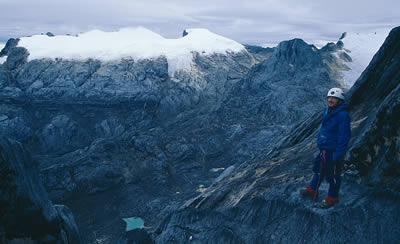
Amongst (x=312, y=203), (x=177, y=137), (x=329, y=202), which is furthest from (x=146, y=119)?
(x=329, y=202)

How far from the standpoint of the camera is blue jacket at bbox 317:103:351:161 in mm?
8889

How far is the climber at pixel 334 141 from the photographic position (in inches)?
352

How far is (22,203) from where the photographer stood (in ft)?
49.4

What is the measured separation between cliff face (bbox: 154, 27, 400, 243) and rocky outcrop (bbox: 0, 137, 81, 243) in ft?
22.9

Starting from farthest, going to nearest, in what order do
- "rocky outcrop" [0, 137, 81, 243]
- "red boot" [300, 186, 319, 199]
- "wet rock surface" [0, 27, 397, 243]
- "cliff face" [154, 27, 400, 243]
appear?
"wet rock surface" [0, 27, 397, 243]
"rocky outcrop" [0, 137, 81, 243]
"red boot" [300, 186, 319, 199]
"cliff face" [154, 27, 400, 243]

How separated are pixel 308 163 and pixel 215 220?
A: 20.4 feet

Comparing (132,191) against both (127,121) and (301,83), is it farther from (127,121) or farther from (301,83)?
(301,83)

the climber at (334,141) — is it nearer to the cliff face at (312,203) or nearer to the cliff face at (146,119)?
the cliff face at (312,203)

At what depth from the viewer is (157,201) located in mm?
65312

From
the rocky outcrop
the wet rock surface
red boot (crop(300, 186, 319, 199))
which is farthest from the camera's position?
A: the wet rock surface

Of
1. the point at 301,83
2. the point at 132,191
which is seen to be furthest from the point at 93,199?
the point at 301,83

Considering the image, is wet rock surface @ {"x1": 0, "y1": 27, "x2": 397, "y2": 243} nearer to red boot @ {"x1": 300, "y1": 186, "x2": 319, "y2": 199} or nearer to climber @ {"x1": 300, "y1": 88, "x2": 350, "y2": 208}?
red boot @ {"x1": 300, "y1": 186, "x2": 319, "y2": 199}

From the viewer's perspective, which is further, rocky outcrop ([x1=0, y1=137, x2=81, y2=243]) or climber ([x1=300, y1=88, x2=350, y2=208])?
rocky outcrop ([x1=0, y1=137, x2=81, y2=243])

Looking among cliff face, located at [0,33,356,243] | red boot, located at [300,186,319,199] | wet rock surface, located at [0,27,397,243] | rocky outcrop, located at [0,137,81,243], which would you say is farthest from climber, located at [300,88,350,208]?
cliff face, located at [0,33,356,243]
